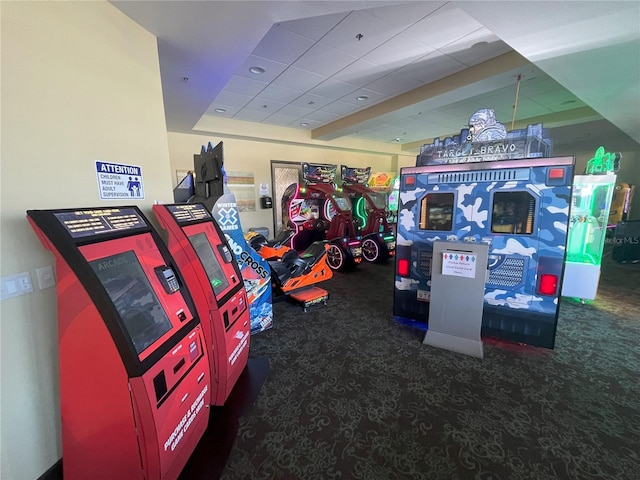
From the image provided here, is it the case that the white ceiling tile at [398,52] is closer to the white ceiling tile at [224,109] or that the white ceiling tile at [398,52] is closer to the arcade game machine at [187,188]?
the arcade game machine at [187,188]

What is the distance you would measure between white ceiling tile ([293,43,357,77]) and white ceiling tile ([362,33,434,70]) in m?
0.29

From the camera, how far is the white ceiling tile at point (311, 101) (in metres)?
4.72

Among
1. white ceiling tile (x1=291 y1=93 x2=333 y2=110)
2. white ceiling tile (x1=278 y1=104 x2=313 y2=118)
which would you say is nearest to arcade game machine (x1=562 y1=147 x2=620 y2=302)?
white ceiling tile (x1=291 y1=93 x2=333 y2=110)

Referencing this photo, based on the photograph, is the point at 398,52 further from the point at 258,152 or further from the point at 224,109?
the point at 258,152

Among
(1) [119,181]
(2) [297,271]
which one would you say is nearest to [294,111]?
(2) [297,271]

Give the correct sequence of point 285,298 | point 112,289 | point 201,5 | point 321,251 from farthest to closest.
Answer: point 321,251 → point 285,298 → point 201,5 → point 112,289

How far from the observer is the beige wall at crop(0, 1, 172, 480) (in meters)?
1.29

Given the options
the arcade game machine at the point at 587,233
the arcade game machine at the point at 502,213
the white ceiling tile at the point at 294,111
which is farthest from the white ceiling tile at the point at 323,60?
the arcade game machine at the point at 587,233

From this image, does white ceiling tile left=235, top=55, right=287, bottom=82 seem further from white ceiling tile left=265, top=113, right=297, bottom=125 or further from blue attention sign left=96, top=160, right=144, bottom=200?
blue attention sign left=96, top=160, right=144, bottom=200

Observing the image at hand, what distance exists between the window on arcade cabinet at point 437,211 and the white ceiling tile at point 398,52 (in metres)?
1.82

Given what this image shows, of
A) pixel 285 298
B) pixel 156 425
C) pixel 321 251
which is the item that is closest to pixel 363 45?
pixel 321 251

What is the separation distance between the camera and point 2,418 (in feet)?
4.19

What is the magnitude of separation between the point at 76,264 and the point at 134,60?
173cm

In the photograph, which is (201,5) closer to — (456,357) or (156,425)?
(156,425)
